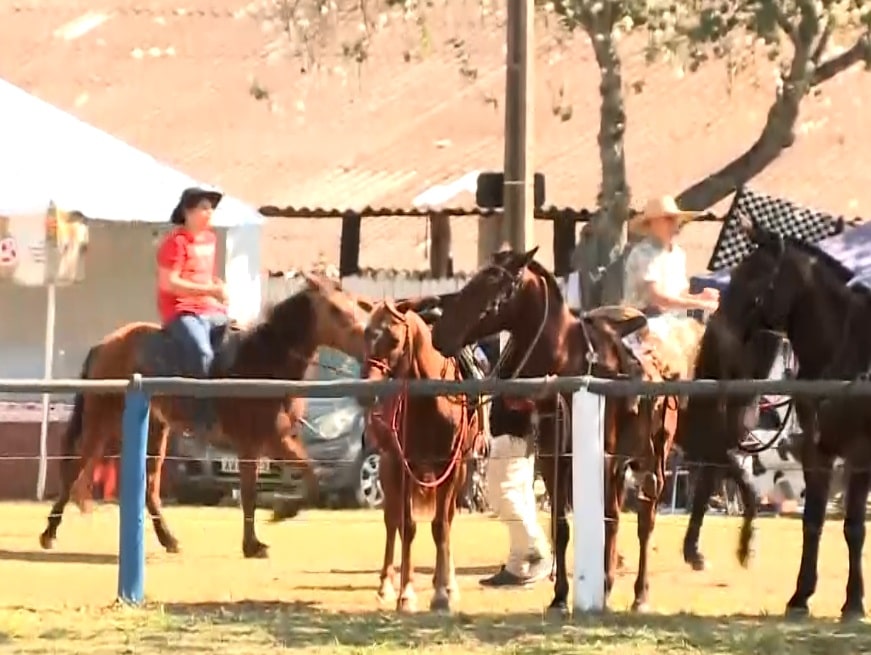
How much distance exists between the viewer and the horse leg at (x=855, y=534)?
36.5ft

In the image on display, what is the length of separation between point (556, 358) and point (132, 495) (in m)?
2.37

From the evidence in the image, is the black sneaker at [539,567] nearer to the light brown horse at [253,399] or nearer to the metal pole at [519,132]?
the light brown horse at [253,399]

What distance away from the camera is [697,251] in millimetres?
52781

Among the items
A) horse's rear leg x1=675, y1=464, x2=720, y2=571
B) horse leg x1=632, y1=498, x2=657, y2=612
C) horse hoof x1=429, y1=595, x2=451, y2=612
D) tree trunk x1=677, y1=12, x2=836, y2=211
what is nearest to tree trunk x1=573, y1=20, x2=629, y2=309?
tree trunk x1=677, y1=12, x2=836, y2=211

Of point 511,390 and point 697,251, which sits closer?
point 511,390

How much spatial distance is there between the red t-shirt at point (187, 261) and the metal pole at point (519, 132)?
2076 millimetres

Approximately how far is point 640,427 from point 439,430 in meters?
1.13

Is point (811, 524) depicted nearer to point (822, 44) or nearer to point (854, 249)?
point (854, 249)

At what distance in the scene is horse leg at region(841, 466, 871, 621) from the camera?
438 inches

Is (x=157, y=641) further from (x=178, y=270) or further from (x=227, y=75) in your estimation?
(x=227, y=75)

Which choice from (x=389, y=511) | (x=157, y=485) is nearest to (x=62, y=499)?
(x=157, y=485)

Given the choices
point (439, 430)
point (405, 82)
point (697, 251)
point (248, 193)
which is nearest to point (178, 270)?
point (439, 430)

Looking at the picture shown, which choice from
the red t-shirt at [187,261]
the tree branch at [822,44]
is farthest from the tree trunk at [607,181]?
the red t-shirt at [187,261]

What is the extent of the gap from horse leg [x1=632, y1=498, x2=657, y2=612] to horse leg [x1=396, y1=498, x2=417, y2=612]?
3.92 ft
